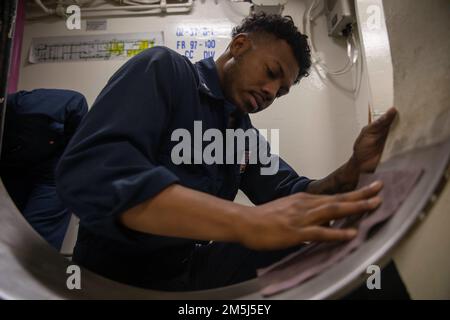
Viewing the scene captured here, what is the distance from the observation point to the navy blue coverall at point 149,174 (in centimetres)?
36

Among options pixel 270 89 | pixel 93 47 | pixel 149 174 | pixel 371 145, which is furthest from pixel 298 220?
pixel 93 47

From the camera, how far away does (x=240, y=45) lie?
733mm

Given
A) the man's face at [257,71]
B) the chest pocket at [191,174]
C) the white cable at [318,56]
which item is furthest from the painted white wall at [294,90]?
the chest pocket at [191,174]

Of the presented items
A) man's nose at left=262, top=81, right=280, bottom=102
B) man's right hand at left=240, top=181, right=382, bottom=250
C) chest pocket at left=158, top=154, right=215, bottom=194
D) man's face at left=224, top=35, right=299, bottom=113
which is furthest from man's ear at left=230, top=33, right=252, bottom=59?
man's right hand at left=240, top=181, right=382, bottom=250

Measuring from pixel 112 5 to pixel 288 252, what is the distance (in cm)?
130

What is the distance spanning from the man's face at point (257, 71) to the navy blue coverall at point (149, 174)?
0.04 meters

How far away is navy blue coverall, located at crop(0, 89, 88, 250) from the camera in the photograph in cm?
88

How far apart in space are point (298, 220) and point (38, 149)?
0.85 metres

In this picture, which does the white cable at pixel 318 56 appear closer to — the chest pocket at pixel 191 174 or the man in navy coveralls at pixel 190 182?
the man in navy coveralls at pixel 190 182

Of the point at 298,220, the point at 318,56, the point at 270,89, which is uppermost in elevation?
the point at 318,56

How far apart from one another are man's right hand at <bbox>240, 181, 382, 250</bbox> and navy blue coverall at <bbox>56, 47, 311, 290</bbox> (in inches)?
4.4

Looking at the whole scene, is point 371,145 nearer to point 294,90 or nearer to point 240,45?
point 240,45

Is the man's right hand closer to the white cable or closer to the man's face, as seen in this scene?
the man's face
